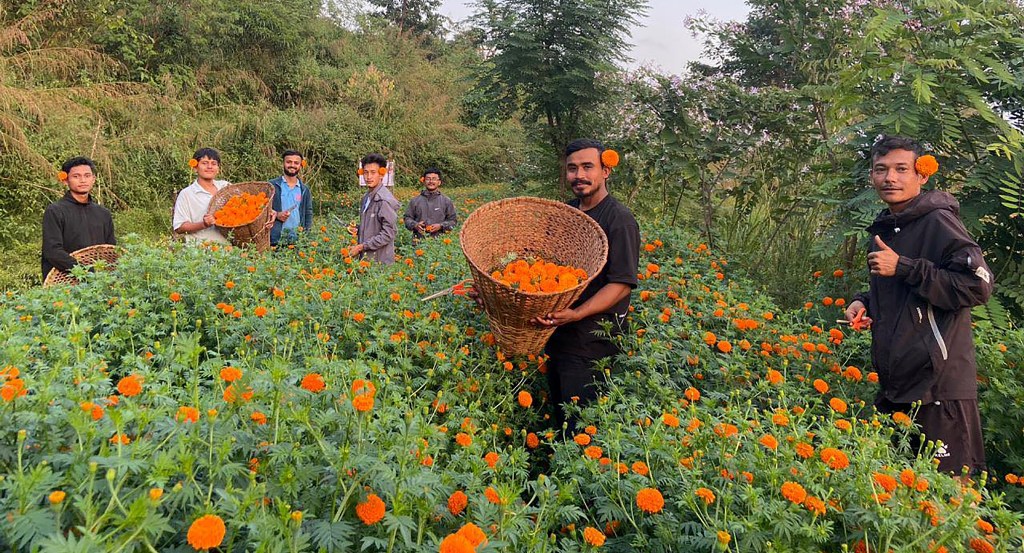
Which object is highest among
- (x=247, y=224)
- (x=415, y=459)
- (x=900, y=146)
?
(x=900, y=146)

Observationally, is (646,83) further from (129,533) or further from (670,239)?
(129,533)

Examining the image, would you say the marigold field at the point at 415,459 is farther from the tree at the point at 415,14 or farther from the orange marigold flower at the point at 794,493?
the tree at the point at 415,14

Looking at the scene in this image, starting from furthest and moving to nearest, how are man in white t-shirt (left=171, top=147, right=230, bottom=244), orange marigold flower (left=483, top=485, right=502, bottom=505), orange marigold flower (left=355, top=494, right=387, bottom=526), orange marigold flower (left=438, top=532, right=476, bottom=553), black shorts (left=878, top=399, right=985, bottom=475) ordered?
man in white t-shirt (left=171, top=147, right=230, bottom=244), black shorts (left=878, top=399, right=985, bottom=475), orange marigold flower (left=483, top=485, right=502, bottom=505), orange marigold flower (left=355, top=494, right=387, bottom=526), orange marigold flower (left=438, top=532, right=476, bottom=553)

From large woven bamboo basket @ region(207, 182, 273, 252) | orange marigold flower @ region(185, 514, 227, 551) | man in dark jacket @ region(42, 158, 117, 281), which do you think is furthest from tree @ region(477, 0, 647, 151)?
orange marigold flower @ region(185, 514, 227, 551)

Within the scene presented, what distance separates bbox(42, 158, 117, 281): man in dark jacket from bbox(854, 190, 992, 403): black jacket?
5.08 m

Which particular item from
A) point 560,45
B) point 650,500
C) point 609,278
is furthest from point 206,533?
point 560,45

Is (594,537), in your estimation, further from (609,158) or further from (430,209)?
(430,209)

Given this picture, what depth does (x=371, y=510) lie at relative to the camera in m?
1.22

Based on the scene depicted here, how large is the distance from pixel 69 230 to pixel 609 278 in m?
4.13

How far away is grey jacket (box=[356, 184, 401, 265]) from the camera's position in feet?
16.8

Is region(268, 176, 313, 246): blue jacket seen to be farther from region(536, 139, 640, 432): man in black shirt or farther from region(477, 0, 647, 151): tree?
region(477, 0, 647, 151): tree

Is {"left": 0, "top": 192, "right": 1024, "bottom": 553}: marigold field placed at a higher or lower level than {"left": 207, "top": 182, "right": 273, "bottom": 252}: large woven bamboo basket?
higher

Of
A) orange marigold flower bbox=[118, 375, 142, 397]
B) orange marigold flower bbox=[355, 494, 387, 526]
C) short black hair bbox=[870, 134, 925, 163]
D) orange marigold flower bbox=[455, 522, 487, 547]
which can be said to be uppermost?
short black hair bbox=[870, 134, 925, 163]

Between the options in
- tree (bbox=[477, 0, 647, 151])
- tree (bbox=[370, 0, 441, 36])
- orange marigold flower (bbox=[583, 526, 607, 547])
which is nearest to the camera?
orange marigold flower (bbox=[583, 526, 607, 547])
